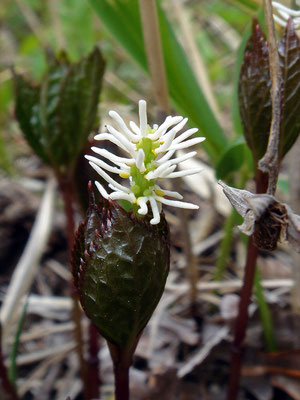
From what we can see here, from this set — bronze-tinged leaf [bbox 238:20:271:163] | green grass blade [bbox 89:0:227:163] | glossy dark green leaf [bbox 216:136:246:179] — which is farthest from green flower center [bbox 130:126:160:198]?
green grass blade [bbox 89:0:227:163]

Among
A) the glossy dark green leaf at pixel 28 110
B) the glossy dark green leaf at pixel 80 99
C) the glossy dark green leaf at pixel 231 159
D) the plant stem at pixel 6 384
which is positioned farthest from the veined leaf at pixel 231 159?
the plant stem at pixel 6 384

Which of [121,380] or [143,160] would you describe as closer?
[143,160]

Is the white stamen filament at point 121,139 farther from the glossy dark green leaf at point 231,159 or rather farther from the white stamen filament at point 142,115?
the glossy dark green leaf at point 231,159

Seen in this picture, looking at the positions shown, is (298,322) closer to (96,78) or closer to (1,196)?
(96,78)

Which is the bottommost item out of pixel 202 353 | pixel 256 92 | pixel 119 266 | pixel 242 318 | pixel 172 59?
pixel 202 353

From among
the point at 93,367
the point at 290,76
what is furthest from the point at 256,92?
the point at 93,367

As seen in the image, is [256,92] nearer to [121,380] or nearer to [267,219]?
[267,219]

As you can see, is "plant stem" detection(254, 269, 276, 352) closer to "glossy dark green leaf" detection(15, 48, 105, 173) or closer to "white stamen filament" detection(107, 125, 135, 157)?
"glossy dark green leaf" detection(15, 48, 105, 173)
